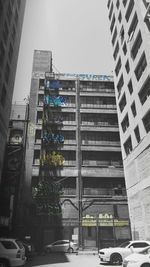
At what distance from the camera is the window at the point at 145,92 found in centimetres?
2796

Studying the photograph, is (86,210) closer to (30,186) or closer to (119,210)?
(119,210)

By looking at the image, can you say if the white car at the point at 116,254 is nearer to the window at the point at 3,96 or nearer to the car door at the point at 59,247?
the car door at the point at 59,247

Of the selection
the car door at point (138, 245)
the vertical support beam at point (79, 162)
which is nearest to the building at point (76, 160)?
the vertical support beam at point (79, 162)

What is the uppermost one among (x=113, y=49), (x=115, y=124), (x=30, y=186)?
(x=113, y=49)

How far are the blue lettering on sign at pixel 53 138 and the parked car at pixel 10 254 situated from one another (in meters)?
29.4

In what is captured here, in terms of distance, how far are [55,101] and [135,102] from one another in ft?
66.7

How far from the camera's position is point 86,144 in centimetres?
4384

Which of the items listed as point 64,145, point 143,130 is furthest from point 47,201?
point 143,130

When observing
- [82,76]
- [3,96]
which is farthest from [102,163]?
[3,96]

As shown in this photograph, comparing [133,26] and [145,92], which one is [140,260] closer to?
[145,92]

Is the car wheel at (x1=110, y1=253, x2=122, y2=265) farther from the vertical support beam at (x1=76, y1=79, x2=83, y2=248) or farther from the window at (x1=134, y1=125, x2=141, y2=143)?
the vertical support beam at (x1=76, y1=79, x2=83, y2=248)

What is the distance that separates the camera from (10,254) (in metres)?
13.1

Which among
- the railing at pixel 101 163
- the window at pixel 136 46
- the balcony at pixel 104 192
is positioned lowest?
the balcony at pixel 104 192

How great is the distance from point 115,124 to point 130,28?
17.7 metres
